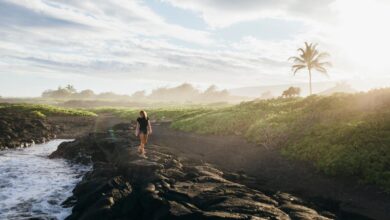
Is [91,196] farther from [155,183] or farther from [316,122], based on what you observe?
[316,122]

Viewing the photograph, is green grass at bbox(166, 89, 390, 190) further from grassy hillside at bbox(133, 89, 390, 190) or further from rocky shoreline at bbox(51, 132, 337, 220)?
rocky shoreline at bbox(51, 132, 337, 220)

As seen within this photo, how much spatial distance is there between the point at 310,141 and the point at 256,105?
20284 millimetres

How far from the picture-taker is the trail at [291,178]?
14094mm

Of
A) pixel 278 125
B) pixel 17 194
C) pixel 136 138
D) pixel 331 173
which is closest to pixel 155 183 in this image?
pixel 17 194

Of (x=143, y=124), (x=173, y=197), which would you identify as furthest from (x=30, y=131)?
(x=173, y=197)

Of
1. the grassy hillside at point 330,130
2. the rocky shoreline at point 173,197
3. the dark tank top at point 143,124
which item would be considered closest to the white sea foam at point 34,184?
the rocky shoreline at point 173,197

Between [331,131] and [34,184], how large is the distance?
18747mm

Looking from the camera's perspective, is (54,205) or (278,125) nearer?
(54,205)

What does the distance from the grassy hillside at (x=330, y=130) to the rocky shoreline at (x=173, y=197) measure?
207 inches

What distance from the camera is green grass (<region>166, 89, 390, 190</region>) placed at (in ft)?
58.9

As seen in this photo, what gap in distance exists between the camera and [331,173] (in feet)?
59.1

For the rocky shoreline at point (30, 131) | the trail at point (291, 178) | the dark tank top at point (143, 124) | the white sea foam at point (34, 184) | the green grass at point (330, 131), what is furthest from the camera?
the rocky shoreline at point (30, 131)

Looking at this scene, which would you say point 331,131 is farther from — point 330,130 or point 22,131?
point 22,131

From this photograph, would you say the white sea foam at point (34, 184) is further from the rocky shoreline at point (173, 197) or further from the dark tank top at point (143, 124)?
the dark tank top at point (143, 124)
